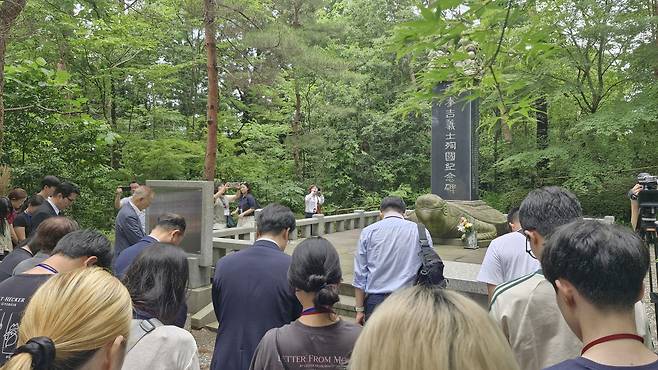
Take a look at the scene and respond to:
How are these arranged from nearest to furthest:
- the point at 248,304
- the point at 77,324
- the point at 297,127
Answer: the point at 77,324
the point at 248,304
the point at 297,127

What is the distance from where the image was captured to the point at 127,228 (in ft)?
13.6

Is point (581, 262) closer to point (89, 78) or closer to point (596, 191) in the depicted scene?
point (89, 78)

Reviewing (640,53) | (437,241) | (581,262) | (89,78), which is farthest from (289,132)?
(581,262)

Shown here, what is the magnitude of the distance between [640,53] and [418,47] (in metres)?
10.00

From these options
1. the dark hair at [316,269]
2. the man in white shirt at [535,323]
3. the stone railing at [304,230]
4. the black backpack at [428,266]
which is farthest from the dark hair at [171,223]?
the stone railing at [304,230]

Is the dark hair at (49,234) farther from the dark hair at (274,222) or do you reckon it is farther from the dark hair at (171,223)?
the dark hair at (274,222)

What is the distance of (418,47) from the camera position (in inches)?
84.8

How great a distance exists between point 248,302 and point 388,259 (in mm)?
1424

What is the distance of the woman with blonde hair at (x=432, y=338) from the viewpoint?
35.6 inches

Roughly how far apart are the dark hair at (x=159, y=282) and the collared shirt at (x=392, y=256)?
1.98m

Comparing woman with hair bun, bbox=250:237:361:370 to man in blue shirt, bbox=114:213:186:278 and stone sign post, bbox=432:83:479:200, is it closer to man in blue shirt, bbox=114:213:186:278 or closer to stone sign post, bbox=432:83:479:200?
man in blue shirt, bbox=114:213:186:278

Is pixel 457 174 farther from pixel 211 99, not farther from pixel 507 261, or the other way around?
pixel 507 261

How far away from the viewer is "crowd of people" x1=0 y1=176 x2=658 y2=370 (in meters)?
0.96

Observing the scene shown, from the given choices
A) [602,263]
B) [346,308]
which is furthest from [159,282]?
[346,308]
